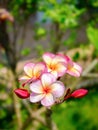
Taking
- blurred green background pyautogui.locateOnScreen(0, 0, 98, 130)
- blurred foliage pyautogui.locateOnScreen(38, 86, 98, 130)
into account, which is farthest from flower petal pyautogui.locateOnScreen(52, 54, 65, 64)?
blurred foliage pyautogui.locateOnScreen(38, 86, 98, 130)

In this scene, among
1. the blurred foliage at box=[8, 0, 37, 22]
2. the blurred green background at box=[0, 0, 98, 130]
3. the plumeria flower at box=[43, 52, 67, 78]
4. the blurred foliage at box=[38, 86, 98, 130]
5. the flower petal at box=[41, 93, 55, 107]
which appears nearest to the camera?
the flower petal at box=[41, 93, 55, 107]

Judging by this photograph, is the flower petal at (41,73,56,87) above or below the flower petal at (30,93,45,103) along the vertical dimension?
above

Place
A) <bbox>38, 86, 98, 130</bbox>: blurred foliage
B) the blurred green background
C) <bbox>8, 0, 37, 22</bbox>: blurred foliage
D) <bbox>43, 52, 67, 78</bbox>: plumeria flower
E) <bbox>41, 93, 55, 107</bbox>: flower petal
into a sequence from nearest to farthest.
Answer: <bbox>41, 93, 55, 107</bbox>: flower petal < <bbox>43, 52, 67, 78</bbox>: plumeria flower < the blurred green background < <bbox>8, 0, 37, 22</bbox>: blurred foliage < <bbox>38, 86, 98, 130</bbox>: blurred foliage

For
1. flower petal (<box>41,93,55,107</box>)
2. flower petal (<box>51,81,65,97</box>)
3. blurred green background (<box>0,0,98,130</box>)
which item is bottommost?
blurred green background (<box>0,0,98,130</box>)

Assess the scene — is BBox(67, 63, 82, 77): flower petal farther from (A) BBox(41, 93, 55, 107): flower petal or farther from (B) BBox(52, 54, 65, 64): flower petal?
(A) BBox(41, 93, 55, 107): flower petal

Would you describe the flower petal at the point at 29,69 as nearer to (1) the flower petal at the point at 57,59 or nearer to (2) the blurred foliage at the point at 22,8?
(1) the flower petal at the point at 57,59

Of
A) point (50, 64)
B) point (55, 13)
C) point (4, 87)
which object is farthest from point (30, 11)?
point (50, 64)

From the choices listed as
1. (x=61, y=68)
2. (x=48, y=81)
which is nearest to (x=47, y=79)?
(x=48, y=81)

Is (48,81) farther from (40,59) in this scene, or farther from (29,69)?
(40,59)

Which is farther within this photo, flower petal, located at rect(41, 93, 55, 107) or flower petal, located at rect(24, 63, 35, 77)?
flower petal, located at rect(24, 63, 35, 77)

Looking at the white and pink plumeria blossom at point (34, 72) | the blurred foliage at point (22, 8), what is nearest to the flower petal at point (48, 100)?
the white and pink plumeria blossom at point (34, 72)
